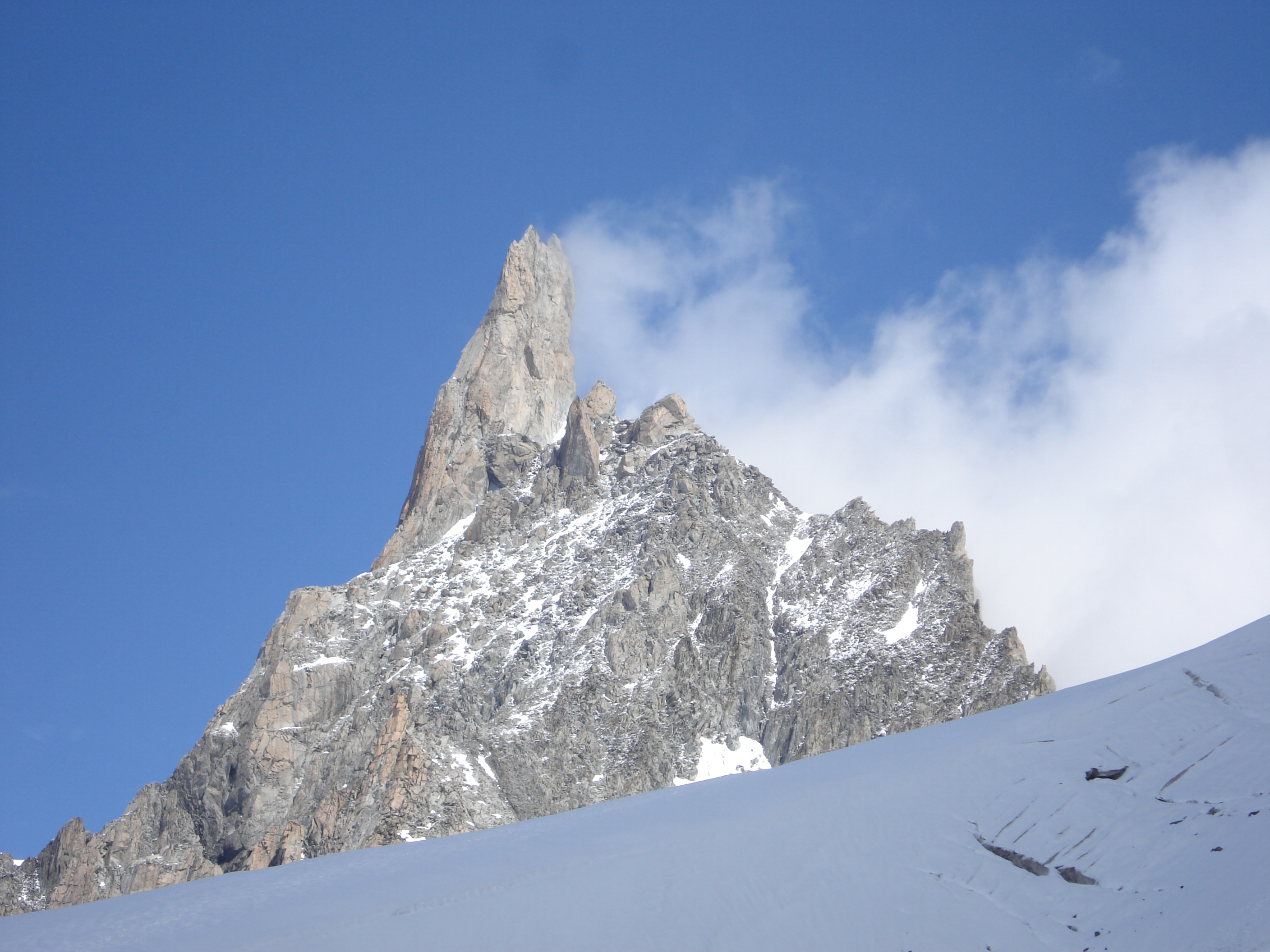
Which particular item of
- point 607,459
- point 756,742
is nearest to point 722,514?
point 607,459

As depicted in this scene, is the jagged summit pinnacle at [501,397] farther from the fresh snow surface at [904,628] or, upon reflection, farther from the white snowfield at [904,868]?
the white snowfield at [904,868]

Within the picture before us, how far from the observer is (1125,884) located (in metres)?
21.0

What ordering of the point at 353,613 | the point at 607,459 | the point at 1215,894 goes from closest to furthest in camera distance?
the point at 1215,894 < the point at 353,613 < the point at 607,459

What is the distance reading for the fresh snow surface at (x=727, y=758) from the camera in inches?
3541

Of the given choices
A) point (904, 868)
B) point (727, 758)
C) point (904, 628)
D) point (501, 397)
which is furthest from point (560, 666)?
point (904, 868)

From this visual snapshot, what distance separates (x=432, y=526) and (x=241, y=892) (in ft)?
311

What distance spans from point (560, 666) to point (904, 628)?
3014 centimetres

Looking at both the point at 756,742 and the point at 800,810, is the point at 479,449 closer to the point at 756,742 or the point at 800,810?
the point at 756,742

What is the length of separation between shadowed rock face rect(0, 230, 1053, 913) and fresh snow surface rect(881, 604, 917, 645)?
0.82 feet

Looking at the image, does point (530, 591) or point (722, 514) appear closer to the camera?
point (530, 591)

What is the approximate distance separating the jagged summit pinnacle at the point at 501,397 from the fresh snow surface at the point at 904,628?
48.7 meters

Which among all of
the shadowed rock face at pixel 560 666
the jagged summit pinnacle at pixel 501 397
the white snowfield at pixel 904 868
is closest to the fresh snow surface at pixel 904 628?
the shadowed rock face at pixel 560 666

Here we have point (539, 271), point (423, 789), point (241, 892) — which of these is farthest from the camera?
point (539, 271)

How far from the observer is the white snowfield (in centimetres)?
2067
